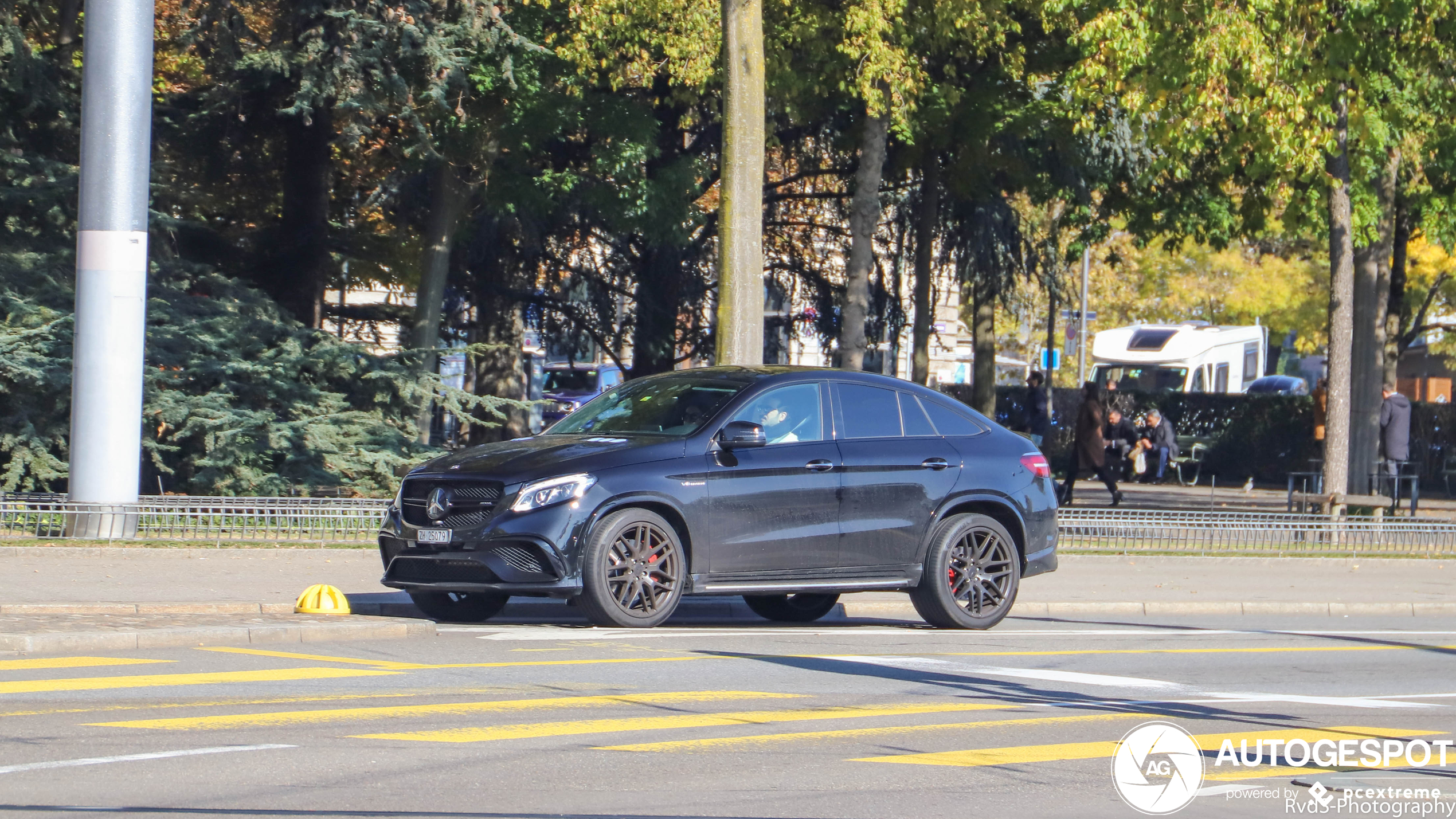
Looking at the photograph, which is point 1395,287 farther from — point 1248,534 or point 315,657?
point 315,657

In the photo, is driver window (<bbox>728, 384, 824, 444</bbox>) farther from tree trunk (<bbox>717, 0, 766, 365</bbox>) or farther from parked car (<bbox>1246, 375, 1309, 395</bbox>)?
parked car (<bbox>1246, 375, 1309, 395</bbox>)

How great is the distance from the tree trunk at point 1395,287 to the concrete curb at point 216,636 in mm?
23985

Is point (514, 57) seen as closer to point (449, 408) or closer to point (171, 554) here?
point (449, 408)

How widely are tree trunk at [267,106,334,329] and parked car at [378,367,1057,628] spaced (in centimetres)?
1235

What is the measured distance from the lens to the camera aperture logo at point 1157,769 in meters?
6.37

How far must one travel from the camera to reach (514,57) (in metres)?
22.1

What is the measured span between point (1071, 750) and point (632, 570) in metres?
4.03

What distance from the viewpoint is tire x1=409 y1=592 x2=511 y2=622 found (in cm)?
1159

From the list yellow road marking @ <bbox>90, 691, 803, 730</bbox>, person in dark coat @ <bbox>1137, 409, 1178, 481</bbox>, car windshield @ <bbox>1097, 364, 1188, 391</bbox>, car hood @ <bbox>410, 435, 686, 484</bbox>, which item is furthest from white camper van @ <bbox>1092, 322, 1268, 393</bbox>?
yellow road marking @ <bbox>90, 691, 803, 730</bbox>

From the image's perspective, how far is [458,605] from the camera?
38.1 ft

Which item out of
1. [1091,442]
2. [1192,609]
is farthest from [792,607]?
[1091,442]

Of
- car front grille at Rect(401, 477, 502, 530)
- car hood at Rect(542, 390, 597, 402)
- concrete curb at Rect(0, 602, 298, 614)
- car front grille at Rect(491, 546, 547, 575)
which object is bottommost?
concrete curb at Rect(0, 602, 298, 614)

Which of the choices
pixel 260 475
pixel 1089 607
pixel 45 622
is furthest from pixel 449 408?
pixel 45 622

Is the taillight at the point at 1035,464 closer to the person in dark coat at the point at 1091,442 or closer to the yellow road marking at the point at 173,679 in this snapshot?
the yellow road marking at the point at 173,679
